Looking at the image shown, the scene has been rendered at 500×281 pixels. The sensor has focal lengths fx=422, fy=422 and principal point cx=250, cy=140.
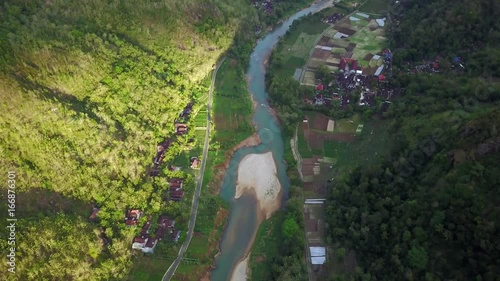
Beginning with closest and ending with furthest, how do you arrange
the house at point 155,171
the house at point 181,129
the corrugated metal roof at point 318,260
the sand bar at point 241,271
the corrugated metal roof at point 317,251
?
1. the corrugated metal roof at point 318,260
2. the sand bar at point 241,271
3. the corrugated metal roof at point 317,251
4. the house at point 155,171
5. the house at point 181,129

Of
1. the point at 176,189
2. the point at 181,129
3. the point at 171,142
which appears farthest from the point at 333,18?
the point at 176,189

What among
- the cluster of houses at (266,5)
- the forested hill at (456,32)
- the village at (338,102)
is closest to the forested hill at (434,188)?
the forested hill at (456,32)

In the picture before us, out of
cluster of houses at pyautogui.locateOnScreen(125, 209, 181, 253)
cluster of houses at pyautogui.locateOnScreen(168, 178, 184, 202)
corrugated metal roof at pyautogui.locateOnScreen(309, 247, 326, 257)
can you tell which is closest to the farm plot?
corrugated metal roof at pyautogui.locateOnScreen(309, 247, 326, 257)

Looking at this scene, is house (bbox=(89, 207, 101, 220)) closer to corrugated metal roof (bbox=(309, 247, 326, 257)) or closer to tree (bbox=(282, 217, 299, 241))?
tree (bbox=(282, 217, 299, 241))

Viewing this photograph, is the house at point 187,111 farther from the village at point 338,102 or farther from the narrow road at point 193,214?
the village at point 338,102

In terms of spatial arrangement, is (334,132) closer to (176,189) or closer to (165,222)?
(176,189)
